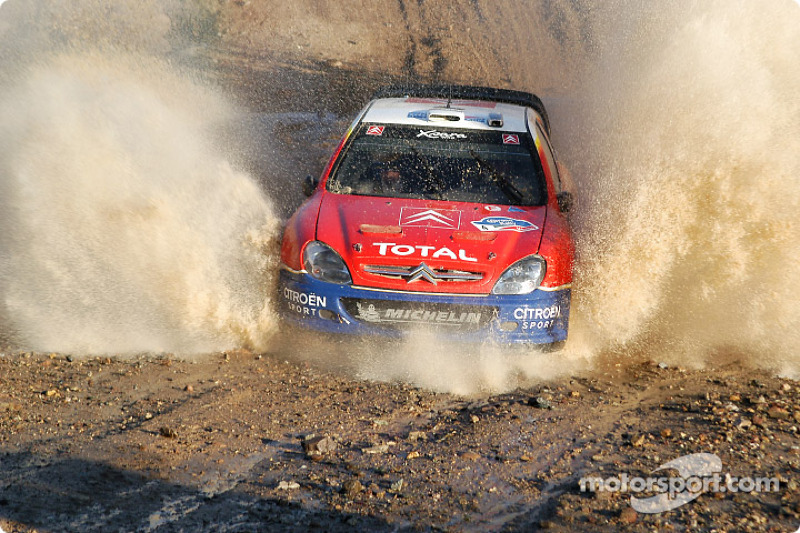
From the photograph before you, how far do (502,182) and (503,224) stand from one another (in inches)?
21.1

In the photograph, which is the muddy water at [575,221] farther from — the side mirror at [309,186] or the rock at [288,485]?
the rock at [288,485]

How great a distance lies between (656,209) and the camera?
5684mm

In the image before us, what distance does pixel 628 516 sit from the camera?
122 inches

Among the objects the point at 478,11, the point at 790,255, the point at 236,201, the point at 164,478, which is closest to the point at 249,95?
the point at 478,11

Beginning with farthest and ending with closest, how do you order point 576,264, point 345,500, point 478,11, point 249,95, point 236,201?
point 478,11 → point 249,95 → point 236,201 → point 576,264 → point 345,500

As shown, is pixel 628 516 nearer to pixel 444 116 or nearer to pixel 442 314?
pixel 442 314

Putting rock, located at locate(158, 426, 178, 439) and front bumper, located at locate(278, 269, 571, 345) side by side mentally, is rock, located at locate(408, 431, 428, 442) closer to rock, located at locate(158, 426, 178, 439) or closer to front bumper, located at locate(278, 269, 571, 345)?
front bumper, located at locate(278, 269, 571, 345)

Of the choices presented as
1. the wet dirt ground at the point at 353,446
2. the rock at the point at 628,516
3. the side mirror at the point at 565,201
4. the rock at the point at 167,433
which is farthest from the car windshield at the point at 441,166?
the rock at the point at 628,516

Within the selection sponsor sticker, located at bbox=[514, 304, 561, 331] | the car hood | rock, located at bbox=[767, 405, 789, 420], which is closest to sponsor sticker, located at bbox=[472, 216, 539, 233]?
the car hood

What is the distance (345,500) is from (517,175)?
3.06 m

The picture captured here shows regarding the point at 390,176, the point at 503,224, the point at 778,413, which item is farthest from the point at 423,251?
the point at 778,413

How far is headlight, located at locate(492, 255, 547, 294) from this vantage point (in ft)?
15.7

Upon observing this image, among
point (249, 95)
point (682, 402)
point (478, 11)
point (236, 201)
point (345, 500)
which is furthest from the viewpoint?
point (478, 11)

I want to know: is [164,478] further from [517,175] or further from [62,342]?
[517,175]
